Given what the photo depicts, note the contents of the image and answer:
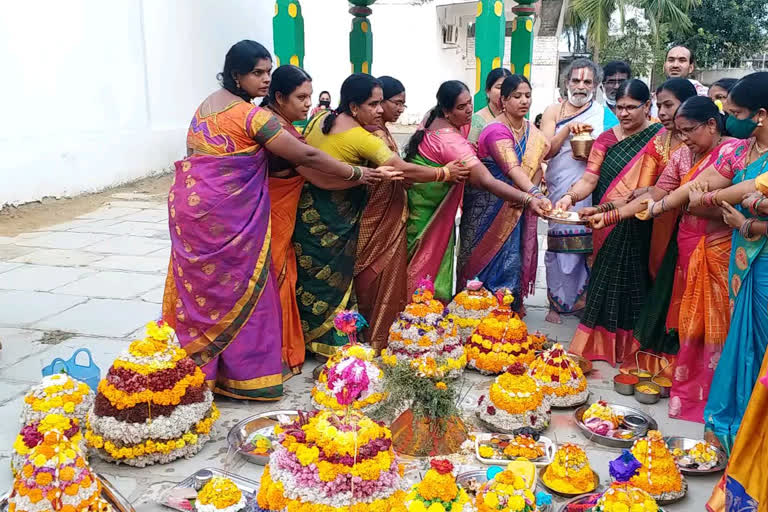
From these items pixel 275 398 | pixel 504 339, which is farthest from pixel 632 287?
pixel 275 398

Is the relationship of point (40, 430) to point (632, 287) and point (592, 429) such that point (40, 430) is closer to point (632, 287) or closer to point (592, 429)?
point (592, 429)

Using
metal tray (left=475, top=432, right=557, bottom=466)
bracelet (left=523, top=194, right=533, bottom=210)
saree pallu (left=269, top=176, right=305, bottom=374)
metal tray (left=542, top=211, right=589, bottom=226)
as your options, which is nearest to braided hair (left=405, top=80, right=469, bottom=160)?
bracelet (left=523, top=194, right=533, bottom=210)

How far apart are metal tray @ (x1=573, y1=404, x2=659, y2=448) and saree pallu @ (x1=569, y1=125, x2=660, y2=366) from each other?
2.76ft

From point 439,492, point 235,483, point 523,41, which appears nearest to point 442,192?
point 235,483

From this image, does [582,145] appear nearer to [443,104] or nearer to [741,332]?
[443,104]

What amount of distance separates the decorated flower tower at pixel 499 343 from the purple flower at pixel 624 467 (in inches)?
59.5

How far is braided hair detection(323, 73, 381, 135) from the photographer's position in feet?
14.4

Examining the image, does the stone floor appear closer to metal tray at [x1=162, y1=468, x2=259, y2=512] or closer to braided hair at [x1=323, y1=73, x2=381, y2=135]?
metal tray at [x1=162, y1=468, x2=259, y2=512]

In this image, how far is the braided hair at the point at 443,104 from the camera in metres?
4.91

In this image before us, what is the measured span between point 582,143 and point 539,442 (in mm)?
2506

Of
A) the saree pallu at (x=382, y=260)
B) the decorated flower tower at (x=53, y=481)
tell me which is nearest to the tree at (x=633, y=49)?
the saree pallu at (x=382, y=260)

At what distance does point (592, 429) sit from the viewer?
3.83 meters

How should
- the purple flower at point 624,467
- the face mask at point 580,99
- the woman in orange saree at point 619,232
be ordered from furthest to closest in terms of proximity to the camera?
the face mask at point 580,99
the woman in orange saree at point 619,232
the purple flower at point 624,467

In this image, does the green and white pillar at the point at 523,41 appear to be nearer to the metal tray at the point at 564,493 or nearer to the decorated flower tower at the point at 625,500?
the metal tray at the point at 564,493
